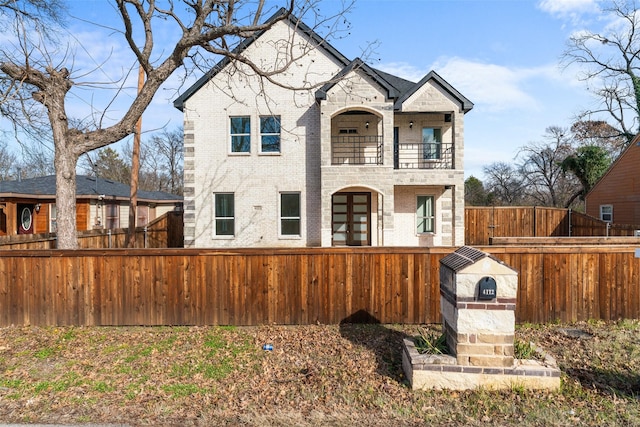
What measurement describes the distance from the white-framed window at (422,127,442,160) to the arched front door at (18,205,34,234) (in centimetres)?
1821

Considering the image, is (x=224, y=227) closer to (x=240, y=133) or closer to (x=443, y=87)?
(x=240, y=133)

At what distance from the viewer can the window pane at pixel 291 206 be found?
13.9 meters

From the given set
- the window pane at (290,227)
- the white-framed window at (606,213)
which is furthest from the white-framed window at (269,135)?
the white-framed window at (606,213)

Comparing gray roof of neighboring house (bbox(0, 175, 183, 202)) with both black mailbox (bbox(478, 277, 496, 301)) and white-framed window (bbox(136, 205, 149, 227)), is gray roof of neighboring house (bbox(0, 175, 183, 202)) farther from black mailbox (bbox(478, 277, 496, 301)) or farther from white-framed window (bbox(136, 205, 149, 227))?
black mailbox (bbox(478, 277, 496, 301))

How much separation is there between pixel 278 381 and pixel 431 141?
42.7ft

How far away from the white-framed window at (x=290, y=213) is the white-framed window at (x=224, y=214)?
6.62 feet

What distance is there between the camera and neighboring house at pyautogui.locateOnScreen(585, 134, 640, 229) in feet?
60.4

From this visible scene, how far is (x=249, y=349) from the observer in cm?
553

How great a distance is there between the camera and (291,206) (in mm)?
13898

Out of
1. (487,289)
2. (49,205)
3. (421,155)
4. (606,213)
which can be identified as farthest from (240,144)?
(606,213)

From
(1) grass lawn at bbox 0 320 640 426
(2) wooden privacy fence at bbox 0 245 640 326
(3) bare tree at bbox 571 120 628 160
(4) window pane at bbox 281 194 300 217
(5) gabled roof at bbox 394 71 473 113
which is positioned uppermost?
(3) bare tree at bbox 571 120 628 160

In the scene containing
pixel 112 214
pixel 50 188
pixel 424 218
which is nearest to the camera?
pixel 424 218

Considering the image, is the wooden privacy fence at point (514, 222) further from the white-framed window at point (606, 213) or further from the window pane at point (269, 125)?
the window pane at point (269, 125)

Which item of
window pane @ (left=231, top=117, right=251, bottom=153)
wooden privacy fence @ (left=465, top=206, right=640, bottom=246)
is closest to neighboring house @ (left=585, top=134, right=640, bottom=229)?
wooden privacy fence @ (left=465, top=206, right=640, bottom=246)
